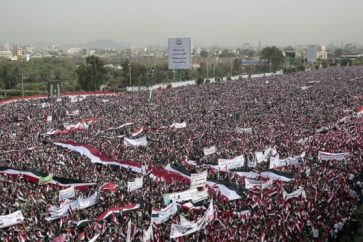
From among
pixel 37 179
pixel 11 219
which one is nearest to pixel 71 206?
pixel 11 219

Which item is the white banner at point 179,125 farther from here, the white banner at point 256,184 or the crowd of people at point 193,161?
the white banner at point 256,184

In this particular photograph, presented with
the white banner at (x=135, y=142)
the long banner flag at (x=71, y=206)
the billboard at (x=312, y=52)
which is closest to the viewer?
the long banner flag at (x=71, y=206)

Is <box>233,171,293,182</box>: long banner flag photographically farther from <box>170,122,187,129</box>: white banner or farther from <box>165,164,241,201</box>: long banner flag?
<box>170,122,187,129</box>: white banner

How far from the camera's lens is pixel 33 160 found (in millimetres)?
22969

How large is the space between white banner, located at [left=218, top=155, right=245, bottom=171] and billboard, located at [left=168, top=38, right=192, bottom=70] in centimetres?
4171

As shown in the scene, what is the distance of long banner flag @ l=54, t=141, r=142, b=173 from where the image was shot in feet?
70.3

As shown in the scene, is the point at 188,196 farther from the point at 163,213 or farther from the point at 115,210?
the point at 115,210

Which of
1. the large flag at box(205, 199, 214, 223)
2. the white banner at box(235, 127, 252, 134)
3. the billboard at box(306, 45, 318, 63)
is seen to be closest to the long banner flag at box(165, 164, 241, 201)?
the large flag at box(205, 199, 214, 223)

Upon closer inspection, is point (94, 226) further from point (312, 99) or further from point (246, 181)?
point (312, 99)

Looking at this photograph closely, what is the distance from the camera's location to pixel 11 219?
1478cm

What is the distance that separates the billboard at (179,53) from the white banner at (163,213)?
48.2 metres

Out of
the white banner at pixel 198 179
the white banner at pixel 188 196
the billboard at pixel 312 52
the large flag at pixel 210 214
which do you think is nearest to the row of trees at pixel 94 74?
the billboard at pixel 312 52

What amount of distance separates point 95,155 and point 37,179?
4029 mm

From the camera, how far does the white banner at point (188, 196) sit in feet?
52.7
